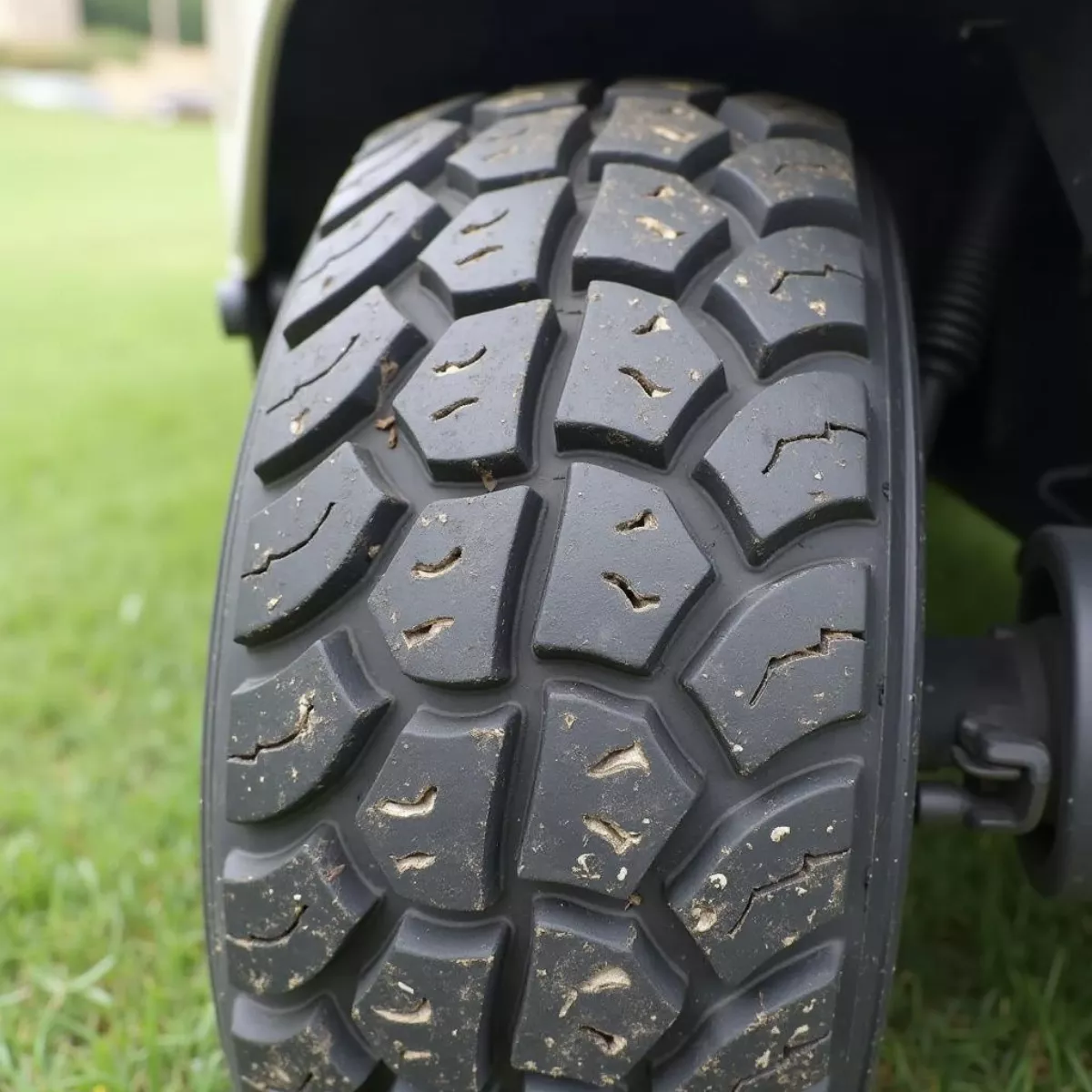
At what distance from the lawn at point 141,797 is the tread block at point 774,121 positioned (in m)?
0.78

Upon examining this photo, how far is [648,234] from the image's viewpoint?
71 cm

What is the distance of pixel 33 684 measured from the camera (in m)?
1.62

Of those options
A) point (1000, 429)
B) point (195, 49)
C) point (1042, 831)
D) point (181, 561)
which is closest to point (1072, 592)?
point (1042, 831)

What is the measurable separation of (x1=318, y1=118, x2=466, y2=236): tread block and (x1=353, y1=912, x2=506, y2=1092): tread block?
0.56 metres

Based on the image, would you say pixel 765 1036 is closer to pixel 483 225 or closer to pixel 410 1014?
pixel 410 1014

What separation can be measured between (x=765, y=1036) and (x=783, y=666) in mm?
211

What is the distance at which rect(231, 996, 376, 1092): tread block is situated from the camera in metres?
0.65

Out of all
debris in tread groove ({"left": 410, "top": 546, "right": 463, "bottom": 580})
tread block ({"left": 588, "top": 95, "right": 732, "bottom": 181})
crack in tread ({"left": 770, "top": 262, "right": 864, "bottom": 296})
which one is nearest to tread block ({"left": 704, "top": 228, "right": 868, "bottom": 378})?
crack in tread ({"left": 770, "top": 262, "right": 864, "bottom": 296})

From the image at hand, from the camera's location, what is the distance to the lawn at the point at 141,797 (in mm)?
961

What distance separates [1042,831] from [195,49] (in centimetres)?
2845

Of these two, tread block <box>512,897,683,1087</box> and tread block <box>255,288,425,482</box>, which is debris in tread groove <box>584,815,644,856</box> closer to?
tread block <box>512,897,683,1087</box>

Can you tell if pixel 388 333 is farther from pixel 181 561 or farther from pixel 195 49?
pixel 195 49

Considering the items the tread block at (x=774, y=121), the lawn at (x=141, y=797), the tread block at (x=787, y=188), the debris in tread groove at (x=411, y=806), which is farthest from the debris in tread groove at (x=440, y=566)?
the lawn at (x=141, y=797)

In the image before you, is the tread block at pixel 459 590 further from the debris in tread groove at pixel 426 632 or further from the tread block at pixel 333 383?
the tread block at pixel 333 383
